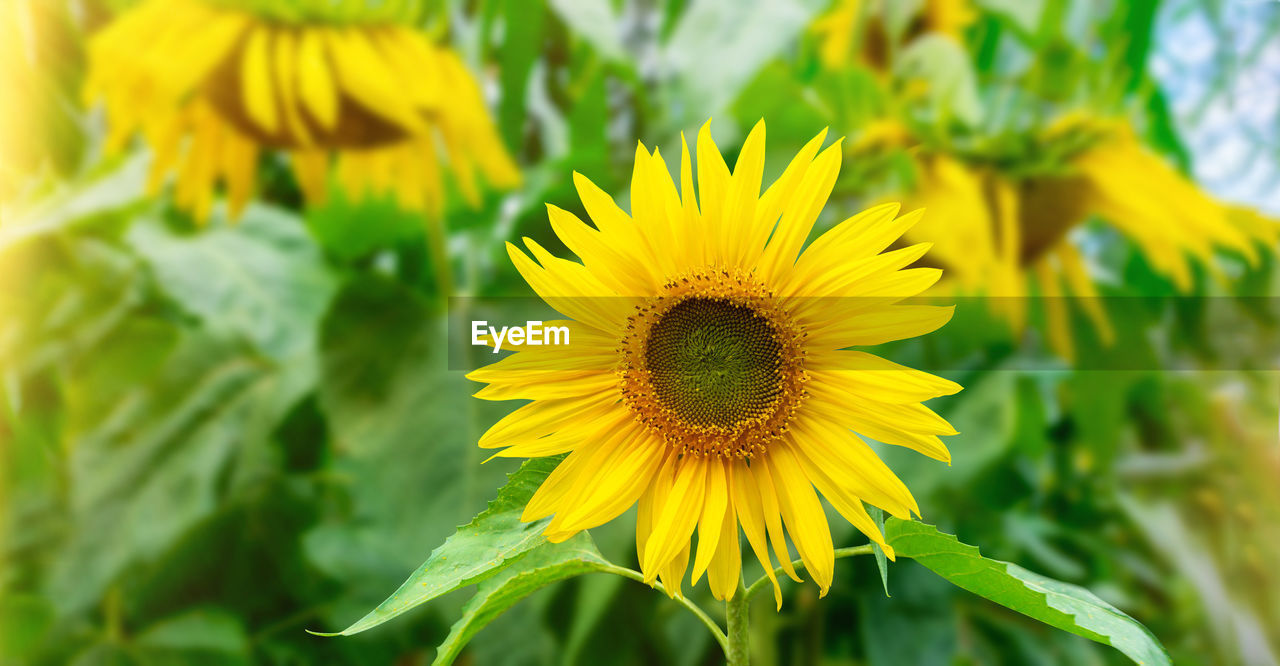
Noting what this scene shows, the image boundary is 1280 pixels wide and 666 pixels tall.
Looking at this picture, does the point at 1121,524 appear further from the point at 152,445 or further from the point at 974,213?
the point at 152,445

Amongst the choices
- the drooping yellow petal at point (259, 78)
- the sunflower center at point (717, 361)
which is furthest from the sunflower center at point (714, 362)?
the drooping yellow petal at point (259, 78)

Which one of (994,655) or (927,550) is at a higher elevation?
(927,550)

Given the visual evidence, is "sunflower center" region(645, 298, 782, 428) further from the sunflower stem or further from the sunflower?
the sunflower

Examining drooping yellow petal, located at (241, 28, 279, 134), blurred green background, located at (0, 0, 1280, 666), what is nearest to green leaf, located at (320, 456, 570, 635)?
blurred green background, located at (0, 0, 1280, 666)

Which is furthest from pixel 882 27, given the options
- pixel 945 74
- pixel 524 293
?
pixel 524 293

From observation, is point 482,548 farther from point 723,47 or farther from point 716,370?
point 723,47

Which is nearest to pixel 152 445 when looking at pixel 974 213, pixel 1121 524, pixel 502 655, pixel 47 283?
pixel 47 283

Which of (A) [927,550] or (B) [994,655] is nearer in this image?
(A) [927,550]
